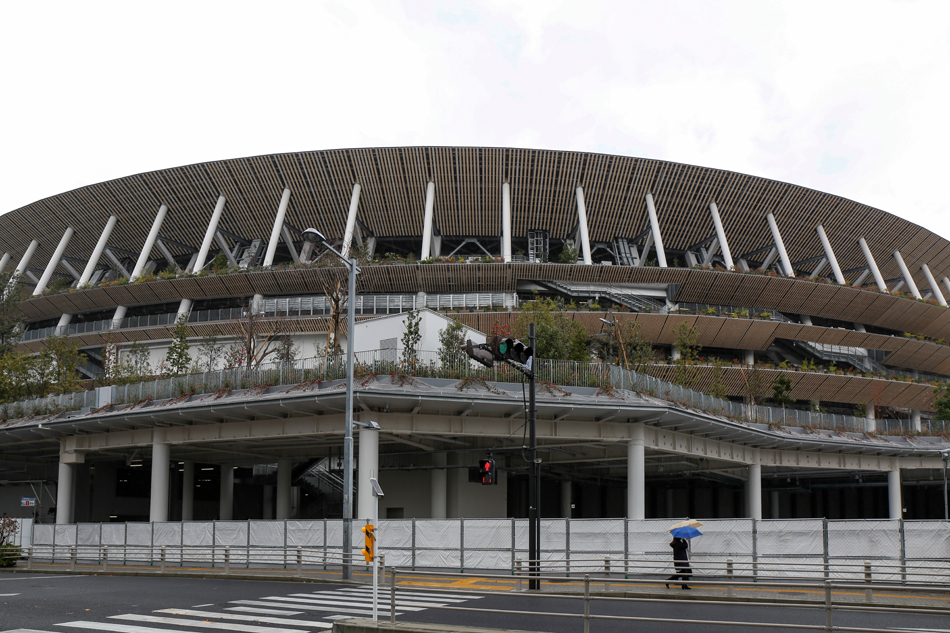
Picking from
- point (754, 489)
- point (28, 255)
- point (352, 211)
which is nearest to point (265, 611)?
point (754, 489)

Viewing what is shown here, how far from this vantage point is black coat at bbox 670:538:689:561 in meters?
20.8

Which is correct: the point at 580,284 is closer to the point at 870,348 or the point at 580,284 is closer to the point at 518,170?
the point at 518,170

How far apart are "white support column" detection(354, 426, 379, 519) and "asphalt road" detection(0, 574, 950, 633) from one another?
7721 mm

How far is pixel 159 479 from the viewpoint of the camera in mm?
35875

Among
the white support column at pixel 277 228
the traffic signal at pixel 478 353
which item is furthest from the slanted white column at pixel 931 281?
the traffic signal at pixel 478 353

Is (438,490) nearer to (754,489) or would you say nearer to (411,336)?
(411,336)

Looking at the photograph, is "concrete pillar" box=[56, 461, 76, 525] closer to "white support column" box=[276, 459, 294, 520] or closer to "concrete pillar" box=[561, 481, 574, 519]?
"white support column" box=[276, 459, 294, 520]

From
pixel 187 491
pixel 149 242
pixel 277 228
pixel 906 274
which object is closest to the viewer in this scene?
pixel 187 491

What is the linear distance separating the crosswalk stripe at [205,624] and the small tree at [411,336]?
17.4 m

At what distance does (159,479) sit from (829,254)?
2103 inches

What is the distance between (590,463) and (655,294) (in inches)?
781

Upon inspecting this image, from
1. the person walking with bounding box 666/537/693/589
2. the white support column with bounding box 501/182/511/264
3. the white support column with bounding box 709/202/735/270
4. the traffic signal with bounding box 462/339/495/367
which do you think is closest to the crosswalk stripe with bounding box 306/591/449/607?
the traffic signal with bounding box 462/339/495/367

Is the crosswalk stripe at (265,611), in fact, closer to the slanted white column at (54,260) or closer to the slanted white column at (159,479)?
the slanted white column at (159,479)

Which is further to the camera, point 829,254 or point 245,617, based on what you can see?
point 829,254
